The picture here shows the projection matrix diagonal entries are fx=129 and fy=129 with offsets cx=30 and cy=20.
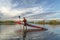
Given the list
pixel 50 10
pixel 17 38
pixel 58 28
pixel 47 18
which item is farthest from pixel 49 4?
pixel 17 38

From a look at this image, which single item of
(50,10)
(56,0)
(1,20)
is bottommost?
(1,20)

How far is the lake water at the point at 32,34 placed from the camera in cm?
184

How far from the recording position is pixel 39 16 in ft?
6.21

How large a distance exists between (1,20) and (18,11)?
0.96 feet

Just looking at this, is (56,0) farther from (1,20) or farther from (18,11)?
(1,20)

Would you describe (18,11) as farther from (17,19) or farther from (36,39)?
(36,39)

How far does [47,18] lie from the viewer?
1.91 m

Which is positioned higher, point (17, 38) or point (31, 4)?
point (31, 4)

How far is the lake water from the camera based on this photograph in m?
1.84

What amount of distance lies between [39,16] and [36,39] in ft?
1.11

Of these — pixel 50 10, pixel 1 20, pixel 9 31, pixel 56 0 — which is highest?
pixel 56 0

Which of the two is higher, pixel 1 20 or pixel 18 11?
pixel 18 11

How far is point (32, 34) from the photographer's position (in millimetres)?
1886

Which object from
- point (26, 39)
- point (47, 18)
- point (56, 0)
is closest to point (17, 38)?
point (26, 39)
